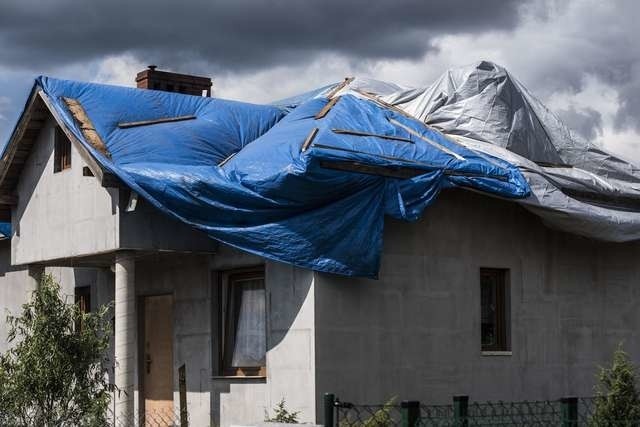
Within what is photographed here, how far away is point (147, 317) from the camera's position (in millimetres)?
21828

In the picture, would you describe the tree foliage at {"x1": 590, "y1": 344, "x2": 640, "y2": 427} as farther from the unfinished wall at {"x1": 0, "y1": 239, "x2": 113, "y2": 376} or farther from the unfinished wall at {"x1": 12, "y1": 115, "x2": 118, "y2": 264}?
the unfinished wall at {"x1": 0, "y1": 239, "x2": 113, "y2": 376}

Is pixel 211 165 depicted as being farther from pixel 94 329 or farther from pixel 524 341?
pixel 524 341

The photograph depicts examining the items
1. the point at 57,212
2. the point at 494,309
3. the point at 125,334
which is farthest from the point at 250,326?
the point at 57,212

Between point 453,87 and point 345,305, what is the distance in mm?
4826

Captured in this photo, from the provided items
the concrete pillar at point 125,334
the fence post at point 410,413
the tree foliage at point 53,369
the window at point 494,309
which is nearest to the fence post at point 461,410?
the fence post at point 410,413

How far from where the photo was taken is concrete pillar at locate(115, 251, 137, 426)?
1864 centimetres

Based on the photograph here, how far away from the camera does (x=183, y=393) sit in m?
20.2

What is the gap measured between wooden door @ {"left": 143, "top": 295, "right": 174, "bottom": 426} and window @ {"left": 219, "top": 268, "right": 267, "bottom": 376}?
180cm

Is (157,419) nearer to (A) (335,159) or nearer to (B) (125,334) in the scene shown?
(B) (125,334)

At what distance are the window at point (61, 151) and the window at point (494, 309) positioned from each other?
733 centimetres

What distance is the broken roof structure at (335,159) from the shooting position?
57.5 feet

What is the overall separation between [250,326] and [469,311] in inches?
135

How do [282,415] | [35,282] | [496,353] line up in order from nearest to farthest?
[282,415]
[496,353]
[35,282]

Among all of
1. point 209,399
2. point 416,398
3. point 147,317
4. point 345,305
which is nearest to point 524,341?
point 416,398
